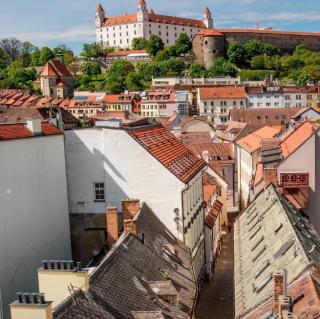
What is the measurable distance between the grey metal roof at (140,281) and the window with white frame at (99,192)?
299cm

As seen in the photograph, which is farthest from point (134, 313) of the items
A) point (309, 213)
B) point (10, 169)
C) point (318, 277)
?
point (309, 213)

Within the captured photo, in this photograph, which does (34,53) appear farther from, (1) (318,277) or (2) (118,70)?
(1) (318,277)

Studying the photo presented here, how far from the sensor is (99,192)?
2748 cm

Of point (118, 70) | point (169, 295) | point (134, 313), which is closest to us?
point (134, 313)

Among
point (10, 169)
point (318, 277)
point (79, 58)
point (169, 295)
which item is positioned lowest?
point (169, 295)

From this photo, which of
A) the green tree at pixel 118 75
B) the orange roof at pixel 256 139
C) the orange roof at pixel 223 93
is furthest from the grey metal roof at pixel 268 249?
the green tree at pixel 118 75

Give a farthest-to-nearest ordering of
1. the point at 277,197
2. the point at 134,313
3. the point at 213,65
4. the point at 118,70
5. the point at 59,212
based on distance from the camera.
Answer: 1. the point at 213,65
2. the point at 118,70
3. the point at 59,212
4. the point at 277,197
5. the point at 134,313

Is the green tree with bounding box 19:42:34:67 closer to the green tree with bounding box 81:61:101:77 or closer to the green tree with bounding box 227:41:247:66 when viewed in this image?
the green tree with bounding box 81:61:101:77

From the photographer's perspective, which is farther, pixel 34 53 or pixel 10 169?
pixel 34 53

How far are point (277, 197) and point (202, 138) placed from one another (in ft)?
131

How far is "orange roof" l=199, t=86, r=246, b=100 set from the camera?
414ft

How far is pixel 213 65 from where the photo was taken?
558 ft

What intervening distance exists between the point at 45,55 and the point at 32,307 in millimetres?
176414

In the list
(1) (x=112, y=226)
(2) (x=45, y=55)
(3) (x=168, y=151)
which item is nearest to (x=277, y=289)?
(1) (x=112, y=226)
